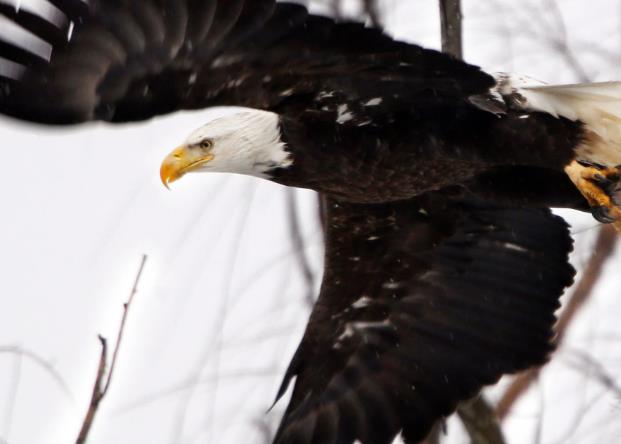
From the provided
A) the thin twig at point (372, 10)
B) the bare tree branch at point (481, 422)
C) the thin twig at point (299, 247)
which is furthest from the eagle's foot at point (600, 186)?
the thin twig at point (299, 247)

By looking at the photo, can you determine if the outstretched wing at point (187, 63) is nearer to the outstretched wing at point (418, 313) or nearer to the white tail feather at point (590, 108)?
the white tail feather at point (590, 108)

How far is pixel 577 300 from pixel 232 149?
178 centimetres

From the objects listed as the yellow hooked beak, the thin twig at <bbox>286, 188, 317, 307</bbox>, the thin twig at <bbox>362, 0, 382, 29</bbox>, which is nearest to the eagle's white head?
the yellow hooked beak

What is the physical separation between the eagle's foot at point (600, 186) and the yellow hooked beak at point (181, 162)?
159 cm

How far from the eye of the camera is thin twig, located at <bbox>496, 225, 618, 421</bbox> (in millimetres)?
5688

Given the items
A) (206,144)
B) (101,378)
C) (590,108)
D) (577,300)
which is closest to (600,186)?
(590,108)

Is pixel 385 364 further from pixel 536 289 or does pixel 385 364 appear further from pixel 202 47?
pixel 202 47

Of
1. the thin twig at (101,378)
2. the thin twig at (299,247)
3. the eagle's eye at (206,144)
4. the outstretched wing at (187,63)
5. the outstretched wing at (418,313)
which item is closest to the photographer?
the thin twig at (101,378)

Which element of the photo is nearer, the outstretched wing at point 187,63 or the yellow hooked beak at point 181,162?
the outstretched wing at point 187,63

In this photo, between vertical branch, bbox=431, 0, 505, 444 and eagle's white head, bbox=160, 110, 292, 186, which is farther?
eagle's white head, bbox=160, 110, 292, 186

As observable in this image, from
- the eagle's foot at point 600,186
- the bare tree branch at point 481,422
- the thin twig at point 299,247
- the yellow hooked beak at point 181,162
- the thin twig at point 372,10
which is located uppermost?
the thin twig at point 372,10

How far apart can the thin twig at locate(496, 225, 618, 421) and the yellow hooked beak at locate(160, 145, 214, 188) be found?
1.75 m

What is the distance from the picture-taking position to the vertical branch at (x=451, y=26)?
523 cm

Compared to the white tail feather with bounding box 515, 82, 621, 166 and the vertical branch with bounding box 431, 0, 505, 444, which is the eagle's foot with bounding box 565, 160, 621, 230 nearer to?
the white tail feather with bounding box 515, 82, 621, 166
